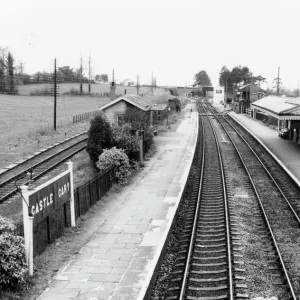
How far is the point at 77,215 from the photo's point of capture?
1365cm

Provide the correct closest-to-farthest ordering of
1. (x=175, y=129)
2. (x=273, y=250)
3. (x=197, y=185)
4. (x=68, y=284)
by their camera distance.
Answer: (x=68, y=284) < (x=273, y=250) < (x=197, y=185) < (x=175, y=129)

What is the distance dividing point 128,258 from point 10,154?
1883 cm

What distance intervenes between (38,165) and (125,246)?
13.2m

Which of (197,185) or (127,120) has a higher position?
(127,120)

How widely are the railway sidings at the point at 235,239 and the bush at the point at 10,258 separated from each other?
108 inches

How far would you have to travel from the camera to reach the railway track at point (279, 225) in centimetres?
990

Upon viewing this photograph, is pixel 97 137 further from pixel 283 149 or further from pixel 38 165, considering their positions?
pixel 283 149

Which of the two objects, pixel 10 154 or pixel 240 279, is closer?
pixel 240 279

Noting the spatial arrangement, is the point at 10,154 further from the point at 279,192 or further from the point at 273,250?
the point at 273,250

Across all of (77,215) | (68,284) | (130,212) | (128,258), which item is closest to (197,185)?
(130,212)

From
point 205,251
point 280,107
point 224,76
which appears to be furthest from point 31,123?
point 224,76

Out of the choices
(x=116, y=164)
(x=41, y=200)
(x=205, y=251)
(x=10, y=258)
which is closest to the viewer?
(x=10, y=258)

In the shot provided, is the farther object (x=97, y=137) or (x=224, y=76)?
(x=224, y=76)

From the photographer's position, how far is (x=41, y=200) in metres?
9.94
